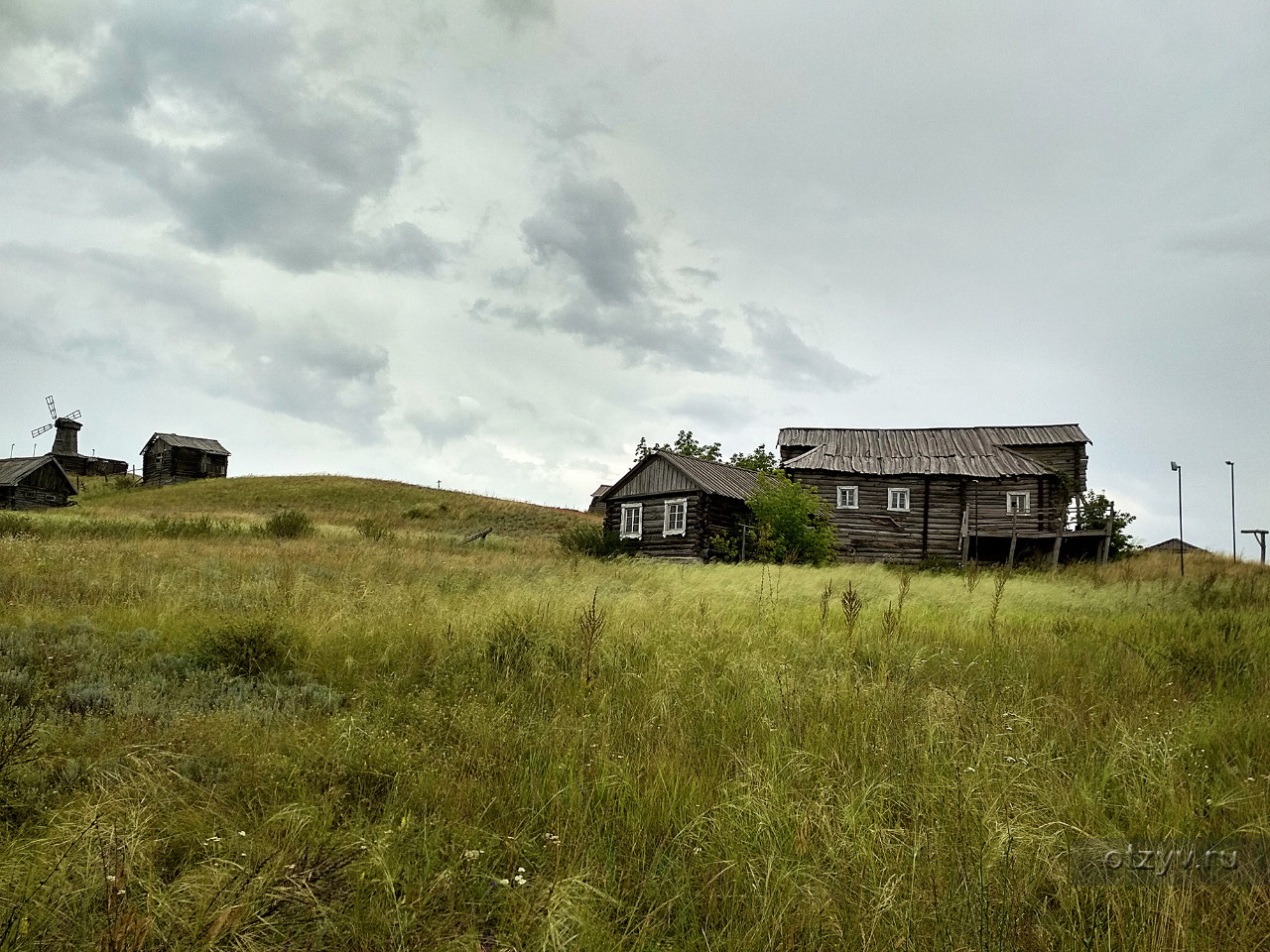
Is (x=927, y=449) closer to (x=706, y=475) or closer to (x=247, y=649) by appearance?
(x=706, y=475)

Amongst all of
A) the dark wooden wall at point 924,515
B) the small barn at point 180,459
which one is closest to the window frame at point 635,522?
the dark wooden wall at point 924,515

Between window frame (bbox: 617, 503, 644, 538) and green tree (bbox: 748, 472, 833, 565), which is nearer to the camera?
green tree (bbox: 748, 472, 833, 565)

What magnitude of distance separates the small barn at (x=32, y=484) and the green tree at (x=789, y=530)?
143 feet

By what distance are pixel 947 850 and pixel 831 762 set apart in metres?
0.97

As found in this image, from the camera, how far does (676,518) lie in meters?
29.1

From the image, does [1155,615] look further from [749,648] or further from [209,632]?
[209,632]

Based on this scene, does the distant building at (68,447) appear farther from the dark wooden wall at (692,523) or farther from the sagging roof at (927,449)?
the sagging roof at (927,449)

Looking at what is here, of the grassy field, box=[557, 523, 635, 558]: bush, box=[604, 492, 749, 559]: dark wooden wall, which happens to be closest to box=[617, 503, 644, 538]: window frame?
box=[604, 492, 749, 559]: dark wooden wall

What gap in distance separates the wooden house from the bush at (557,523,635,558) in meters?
8.36

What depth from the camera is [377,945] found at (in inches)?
99.9

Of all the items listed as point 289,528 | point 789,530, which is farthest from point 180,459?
point 789,530

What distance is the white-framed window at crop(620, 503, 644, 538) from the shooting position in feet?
101

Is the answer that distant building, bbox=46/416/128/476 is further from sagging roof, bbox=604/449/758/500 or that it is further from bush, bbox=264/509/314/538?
sagging roof, bbox=604/449/758/500

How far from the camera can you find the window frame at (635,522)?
30719mm
